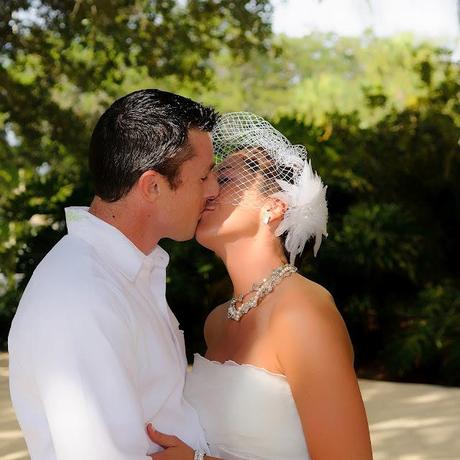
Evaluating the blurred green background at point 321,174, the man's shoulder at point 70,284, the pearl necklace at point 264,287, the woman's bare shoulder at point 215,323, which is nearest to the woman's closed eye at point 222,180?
the pearl necklace at point 264,287

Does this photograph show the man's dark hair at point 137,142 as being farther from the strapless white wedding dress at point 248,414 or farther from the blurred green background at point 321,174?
the blurred green background at point 321,174

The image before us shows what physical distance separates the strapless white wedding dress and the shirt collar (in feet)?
1.60

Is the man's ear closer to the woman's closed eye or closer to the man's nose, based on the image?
the man's nose

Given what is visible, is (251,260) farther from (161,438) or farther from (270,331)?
(161,438)

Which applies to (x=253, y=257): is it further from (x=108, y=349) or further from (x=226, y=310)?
(x=108, y=349)

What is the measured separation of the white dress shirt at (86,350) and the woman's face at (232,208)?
363mm

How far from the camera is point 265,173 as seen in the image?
7.48 feet

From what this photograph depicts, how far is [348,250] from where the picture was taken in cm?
776

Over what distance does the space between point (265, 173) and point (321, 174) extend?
19.8 feet

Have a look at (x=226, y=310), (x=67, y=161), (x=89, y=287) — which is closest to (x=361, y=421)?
(x=226, y=310)

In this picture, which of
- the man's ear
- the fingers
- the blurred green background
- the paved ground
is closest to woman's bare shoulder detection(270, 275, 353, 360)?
the fingers

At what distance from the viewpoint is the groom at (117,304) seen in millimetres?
1550

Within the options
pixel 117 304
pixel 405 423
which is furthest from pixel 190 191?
pixel 405 423

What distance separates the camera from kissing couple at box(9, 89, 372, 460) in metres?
1.56
